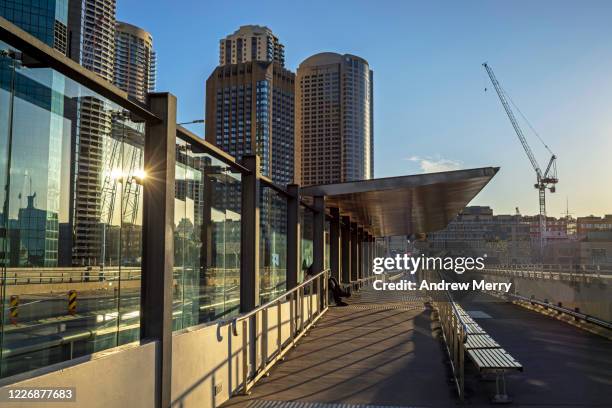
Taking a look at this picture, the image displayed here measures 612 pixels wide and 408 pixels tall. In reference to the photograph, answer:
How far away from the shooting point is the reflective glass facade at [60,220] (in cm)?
311

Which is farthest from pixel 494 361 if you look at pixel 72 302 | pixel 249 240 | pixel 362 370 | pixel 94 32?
pixel 94 32

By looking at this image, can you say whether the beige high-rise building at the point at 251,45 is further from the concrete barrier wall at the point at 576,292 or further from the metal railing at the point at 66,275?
the metal railing at the point at 66,275

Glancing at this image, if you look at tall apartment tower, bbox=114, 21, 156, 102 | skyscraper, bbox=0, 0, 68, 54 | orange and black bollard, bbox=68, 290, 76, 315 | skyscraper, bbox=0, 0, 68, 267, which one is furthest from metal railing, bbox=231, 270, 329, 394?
tall apartment tower, bbox=114, 21, 156, 102

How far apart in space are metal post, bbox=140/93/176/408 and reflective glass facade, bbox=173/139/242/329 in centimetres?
48

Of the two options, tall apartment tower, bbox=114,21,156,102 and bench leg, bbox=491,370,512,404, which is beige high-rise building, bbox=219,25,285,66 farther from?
bench leg, bbox=491,370,512,404

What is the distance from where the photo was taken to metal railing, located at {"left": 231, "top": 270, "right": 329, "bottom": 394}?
650 cm

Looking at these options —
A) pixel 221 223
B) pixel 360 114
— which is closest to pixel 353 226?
pixel 221 223

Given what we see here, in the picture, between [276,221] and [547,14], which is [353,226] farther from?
[276,221]

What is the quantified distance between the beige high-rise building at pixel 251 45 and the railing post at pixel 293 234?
413 ft

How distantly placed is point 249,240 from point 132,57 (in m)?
63.5

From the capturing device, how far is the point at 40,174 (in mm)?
3355

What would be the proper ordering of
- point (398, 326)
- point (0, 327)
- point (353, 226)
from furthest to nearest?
point (353, 226) < point (398, 326) < point (0, 327)

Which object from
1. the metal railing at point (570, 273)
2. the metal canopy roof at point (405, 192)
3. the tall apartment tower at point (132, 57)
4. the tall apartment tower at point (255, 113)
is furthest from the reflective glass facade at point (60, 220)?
the tall apartment tower at point (255, 113)

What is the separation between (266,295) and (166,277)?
14.6ft
